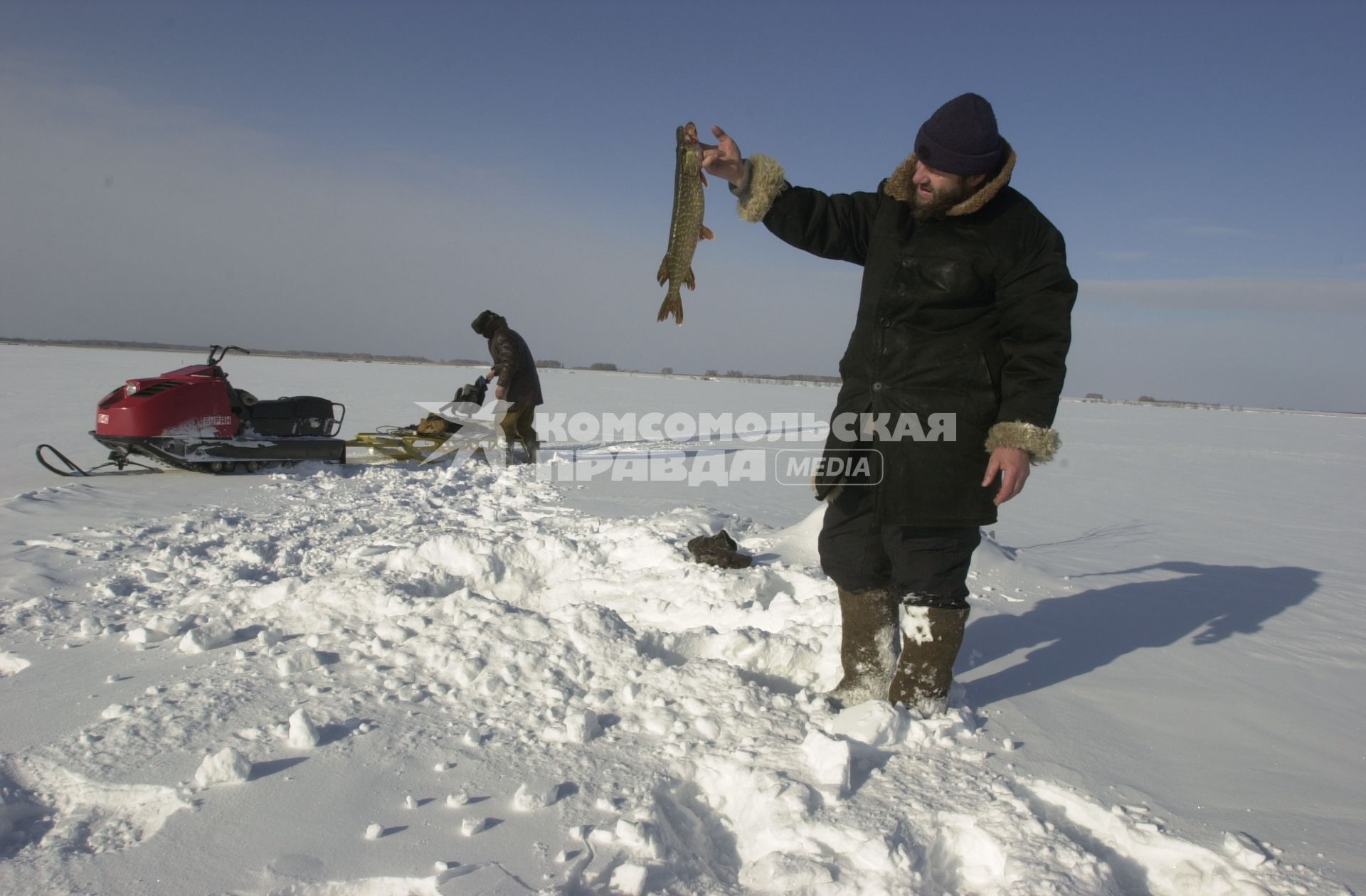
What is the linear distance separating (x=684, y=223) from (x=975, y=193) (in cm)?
101

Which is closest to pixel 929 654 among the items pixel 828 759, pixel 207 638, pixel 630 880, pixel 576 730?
pixel 828 759

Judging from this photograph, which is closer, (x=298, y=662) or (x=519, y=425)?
(x=298, y=662)

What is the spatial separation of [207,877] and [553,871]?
63cm

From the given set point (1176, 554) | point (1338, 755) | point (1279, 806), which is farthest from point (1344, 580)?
point (1279, 806)

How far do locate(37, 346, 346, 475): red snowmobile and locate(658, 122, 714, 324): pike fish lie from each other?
507 centimetres

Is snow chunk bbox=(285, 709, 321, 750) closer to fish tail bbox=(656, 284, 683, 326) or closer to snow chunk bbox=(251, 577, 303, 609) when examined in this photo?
snow chunk bbox=(251, 577, 303, 609)

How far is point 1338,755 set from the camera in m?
2.26

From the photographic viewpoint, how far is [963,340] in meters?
2.11

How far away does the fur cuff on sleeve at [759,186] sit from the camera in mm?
2279

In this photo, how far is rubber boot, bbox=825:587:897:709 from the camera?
2.34 metres

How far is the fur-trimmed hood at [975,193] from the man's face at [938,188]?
0.06 feet

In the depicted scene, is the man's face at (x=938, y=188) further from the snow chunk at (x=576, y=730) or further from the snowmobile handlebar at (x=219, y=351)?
the snowmobile handlebar at (x=219, y=351)

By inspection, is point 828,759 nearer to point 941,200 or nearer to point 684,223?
point 941,200

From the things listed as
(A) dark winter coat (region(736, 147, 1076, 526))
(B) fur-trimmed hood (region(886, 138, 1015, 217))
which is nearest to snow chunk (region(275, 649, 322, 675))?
(A) dark winter coat (region(736, 147, 1076, 526))
